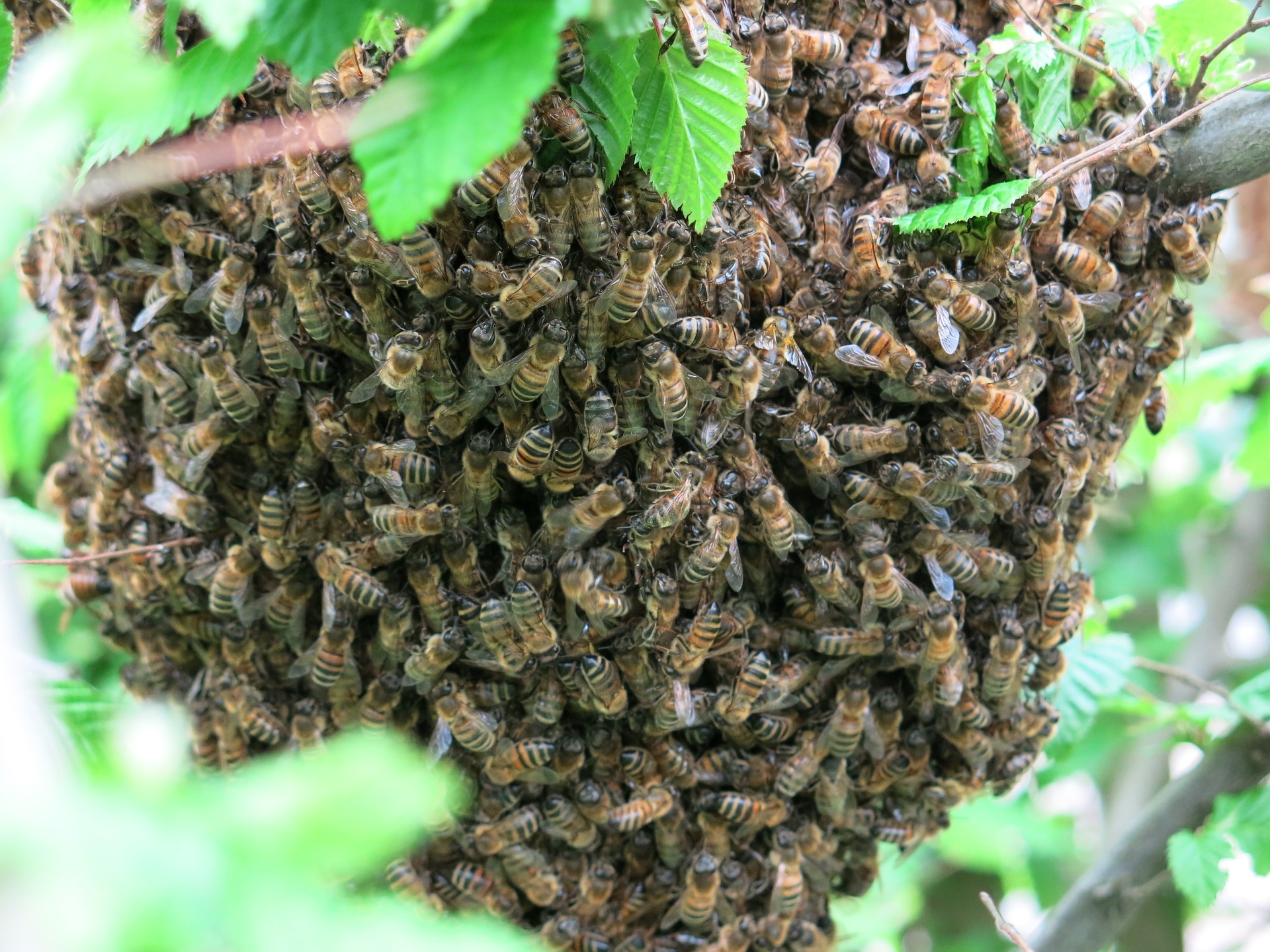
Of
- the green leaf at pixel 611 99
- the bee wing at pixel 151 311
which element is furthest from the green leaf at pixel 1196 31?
the bee wing at pixel 151 311

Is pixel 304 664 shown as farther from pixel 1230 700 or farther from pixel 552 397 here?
pixel 1230 700

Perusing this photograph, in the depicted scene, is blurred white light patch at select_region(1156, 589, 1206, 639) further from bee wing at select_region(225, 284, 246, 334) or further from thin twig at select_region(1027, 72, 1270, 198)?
bee wing at select_region(225, 284, 246, 334)

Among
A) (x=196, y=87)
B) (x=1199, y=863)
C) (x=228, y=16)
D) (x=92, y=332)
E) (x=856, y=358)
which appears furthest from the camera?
(x=1199, y=863)

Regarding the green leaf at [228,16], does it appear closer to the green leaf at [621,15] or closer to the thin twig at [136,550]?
the green leaf at [621,15]

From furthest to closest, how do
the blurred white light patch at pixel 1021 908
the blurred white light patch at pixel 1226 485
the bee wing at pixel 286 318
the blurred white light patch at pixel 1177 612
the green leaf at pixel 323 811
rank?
the blurred white light patch at pixel 1021 908
the blurred white light patch at pixel 1177 612
the blurred white light patch at pixel 1226 485
the bee wing at pixel 286 318
the green leaf at pixel 323 811

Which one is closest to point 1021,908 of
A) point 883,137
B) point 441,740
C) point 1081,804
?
point 1081,804

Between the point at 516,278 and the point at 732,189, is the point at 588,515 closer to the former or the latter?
the point at 516,278

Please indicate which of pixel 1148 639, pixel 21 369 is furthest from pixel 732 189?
pixel 1148 639
